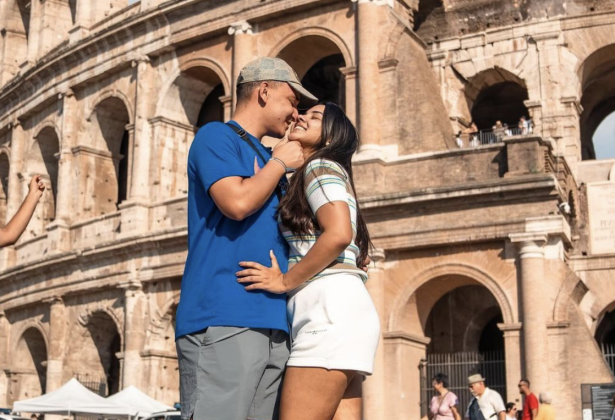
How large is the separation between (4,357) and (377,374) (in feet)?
43.3

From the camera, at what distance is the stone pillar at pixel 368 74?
62.3 feet

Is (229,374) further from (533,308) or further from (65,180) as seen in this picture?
(65,180)

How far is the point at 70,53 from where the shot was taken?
2517cm

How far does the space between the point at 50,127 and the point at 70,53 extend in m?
2.53

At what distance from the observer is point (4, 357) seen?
2692 cm

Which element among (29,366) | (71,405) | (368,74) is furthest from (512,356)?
(29,366)

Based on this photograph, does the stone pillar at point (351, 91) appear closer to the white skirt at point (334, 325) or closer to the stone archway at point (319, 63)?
the stone archway at point (319, 63)

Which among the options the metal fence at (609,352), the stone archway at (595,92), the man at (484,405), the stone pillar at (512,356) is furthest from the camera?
the stone archway at (595,92)

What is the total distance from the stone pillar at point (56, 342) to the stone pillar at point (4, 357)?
308 cm

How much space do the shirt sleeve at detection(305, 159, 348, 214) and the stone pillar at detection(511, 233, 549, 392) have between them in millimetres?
13343

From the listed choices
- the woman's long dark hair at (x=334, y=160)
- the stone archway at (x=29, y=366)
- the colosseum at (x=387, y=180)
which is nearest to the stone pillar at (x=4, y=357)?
the colosseum at (x=387, y=180)

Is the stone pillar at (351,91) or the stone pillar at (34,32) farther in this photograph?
the stone pillar at (34,32)

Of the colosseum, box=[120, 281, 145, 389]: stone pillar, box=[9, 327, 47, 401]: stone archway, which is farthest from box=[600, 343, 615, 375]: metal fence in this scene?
box=[9, 327, 47, 401]: stone archway

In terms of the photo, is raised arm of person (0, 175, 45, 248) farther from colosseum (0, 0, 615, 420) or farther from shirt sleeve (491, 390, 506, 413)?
colosseum (0, 0, 615, 420)
